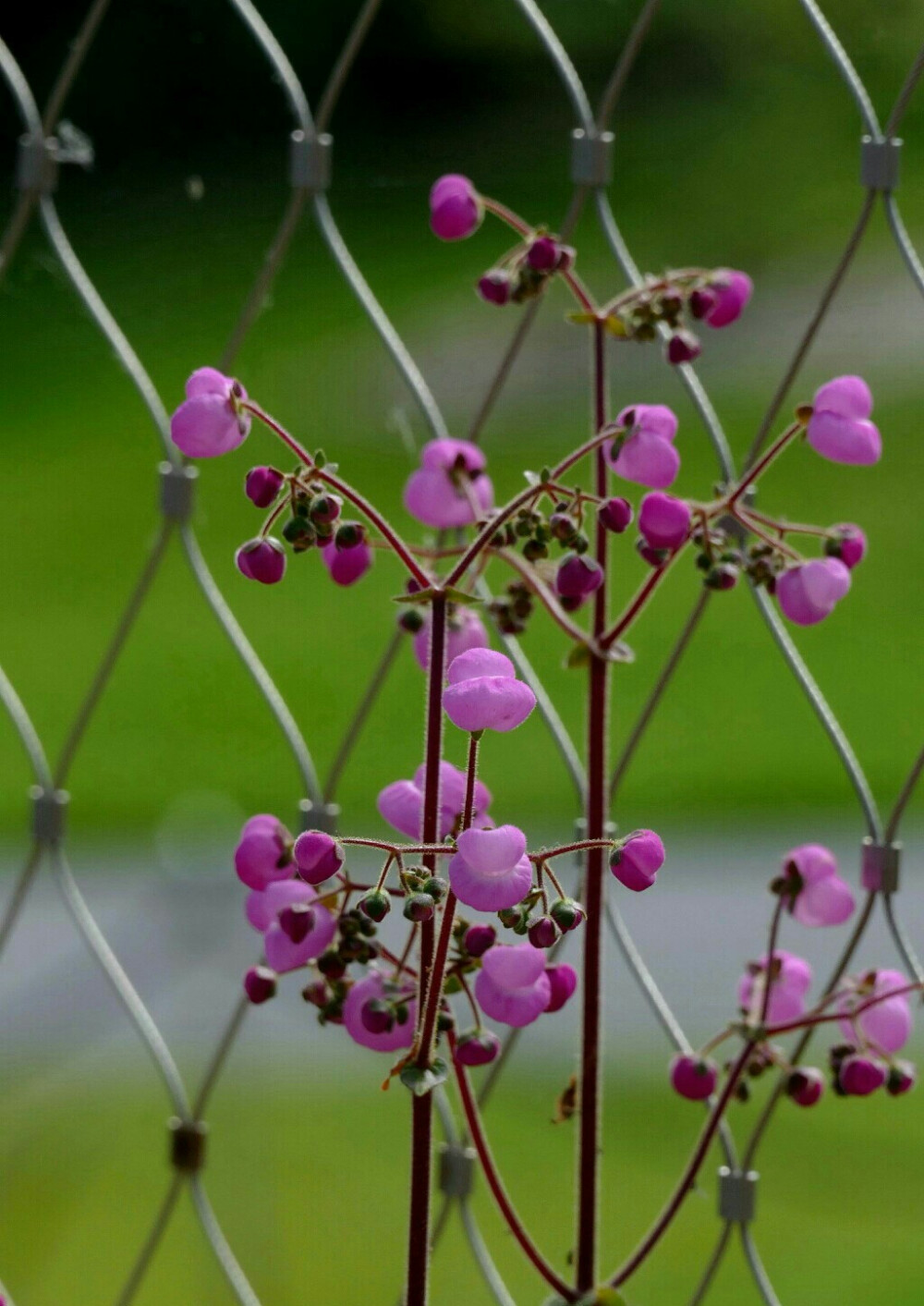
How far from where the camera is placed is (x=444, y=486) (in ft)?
2.08

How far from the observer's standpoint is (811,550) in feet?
6.93

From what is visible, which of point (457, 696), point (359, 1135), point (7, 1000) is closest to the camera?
point (457, 696)

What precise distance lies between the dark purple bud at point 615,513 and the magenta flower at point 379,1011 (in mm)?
136

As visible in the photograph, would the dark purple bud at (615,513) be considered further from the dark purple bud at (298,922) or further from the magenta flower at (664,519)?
the dark purple bud at (298,922)

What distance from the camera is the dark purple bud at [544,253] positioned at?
57 cm

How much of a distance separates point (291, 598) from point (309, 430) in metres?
3.60

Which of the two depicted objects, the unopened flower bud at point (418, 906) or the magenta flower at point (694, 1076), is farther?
the magenta flower at point (694, 1076)

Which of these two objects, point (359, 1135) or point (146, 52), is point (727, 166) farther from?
point (359, 1135)

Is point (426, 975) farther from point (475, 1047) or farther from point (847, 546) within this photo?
point (847, 546)

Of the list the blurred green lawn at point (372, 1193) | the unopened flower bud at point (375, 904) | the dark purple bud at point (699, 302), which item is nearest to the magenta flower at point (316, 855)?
the unopened flower bud at point (375, 904)

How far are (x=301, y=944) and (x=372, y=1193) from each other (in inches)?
63.8

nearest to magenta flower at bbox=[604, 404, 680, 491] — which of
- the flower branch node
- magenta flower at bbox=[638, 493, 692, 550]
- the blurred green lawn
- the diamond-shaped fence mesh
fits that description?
magenta flower at bbox=[638, 493, 692, 550]

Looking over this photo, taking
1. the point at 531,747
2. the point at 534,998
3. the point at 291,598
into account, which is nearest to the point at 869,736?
the point at 531,747

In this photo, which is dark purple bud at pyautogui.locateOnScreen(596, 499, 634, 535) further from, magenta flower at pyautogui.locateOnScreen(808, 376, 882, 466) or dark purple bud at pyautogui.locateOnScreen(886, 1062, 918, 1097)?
dark purple bud at pyautogui.locateOnScreen(886, 1062, 918, 1097)
